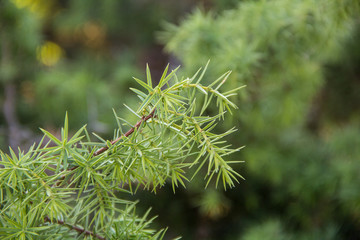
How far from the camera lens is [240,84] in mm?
967

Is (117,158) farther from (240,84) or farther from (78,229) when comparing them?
(240,84)

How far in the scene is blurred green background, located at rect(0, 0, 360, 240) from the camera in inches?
42.6

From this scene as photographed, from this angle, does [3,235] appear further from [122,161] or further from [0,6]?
[0,6]

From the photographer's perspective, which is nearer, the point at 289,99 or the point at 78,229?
the point at 78,229

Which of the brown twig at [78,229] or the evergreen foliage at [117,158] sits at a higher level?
the evergreen foliage at [117,158]

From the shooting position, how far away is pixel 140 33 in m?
2.42

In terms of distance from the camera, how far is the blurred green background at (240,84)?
1081 millimetres

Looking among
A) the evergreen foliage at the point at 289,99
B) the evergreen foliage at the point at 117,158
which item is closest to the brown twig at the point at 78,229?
the evergreen foliage at the point at 117,158

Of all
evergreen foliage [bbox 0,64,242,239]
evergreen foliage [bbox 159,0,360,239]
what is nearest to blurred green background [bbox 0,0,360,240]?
evergreen foliage [bbox 159,0,360,239]

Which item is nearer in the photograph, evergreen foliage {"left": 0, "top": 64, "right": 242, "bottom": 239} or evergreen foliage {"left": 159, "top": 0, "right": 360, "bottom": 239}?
evergreen foliage {"left": 0, "top": 64, "right": 242, "bottom": 239}

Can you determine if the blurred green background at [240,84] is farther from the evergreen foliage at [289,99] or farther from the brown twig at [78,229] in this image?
the brown twig at [78,229]

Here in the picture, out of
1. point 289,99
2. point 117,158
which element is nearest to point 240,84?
point 289,99

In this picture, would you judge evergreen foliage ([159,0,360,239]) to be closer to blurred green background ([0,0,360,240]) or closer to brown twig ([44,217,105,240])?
blurred green background ([0,0,360,240])

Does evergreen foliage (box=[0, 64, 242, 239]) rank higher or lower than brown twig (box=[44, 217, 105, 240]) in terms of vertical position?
higher
